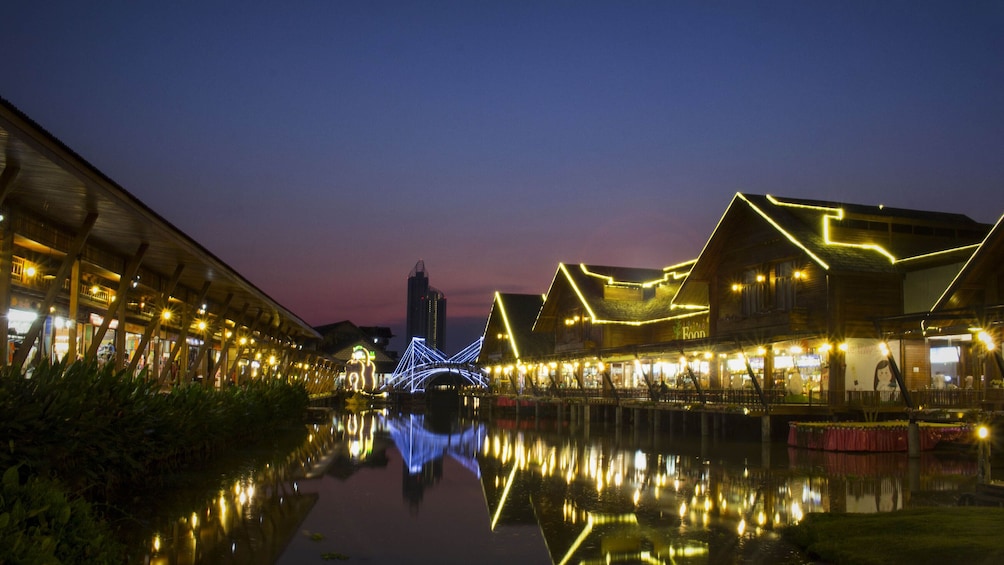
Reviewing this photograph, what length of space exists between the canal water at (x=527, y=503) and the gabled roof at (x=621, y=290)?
24483mm

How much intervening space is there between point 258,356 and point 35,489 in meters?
44.0

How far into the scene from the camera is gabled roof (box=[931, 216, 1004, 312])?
25703 mm

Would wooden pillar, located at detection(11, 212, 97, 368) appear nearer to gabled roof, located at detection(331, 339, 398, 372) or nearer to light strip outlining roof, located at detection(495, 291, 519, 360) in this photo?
light strip outlining roof, located at detection(495, 291, 519, 360)

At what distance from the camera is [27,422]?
1141 centimetres

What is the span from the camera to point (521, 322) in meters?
A: 76.0

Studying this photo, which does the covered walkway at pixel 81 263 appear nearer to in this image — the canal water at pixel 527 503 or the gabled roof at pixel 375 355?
the canal water at pixel 527 503

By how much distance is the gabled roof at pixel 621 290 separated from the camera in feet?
184

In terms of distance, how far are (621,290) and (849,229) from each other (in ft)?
73.5

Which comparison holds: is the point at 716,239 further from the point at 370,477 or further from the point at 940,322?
the point at 370,477

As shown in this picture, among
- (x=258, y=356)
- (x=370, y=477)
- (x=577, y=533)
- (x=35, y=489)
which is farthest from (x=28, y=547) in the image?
(x=258, y=356)

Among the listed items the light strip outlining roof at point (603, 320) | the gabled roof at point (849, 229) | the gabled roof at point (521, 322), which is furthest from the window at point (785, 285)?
the gabled roof at point (521, 322)

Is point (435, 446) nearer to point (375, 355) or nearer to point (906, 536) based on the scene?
point (906, 536)

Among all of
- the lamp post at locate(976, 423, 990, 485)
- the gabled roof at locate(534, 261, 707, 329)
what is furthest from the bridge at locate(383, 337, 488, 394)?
the lamp post at locate(976, 423, 990, 485)

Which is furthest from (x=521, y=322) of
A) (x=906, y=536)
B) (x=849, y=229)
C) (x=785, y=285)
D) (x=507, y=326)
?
(x=906, y=536)
